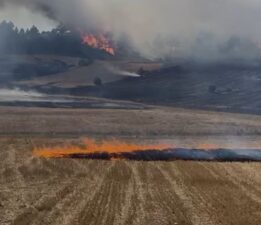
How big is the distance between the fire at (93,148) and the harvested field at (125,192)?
3.18 metres

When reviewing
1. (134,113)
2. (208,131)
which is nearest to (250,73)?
(134,113)

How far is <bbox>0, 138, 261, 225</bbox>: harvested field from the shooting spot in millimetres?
27797

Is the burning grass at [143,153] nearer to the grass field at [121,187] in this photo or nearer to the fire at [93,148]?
the fire at [93,148]

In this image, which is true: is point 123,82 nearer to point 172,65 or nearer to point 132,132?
point 172,65

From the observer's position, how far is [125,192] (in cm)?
3450

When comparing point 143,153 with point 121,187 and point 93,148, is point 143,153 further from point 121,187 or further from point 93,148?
point 121,187

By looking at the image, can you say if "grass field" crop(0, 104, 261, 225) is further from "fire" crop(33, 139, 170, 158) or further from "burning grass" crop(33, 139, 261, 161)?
"burning grass" crop(33, 139, 261, 161)

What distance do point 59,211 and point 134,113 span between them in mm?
74691

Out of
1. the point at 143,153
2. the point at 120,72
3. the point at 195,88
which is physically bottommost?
the point at 143,153

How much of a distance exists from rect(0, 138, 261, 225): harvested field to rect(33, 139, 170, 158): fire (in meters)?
3.18

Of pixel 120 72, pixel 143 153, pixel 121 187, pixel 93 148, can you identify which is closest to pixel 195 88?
pixel 120 72

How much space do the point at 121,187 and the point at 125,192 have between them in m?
1.84

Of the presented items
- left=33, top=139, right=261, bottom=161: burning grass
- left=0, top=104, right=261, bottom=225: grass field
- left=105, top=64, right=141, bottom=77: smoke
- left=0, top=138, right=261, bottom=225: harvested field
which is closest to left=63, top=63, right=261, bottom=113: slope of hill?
left=105, top=64, right=141, bottom=77: smoke

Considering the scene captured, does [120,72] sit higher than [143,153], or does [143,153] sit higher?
[120,72]
